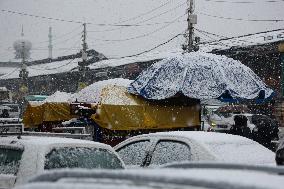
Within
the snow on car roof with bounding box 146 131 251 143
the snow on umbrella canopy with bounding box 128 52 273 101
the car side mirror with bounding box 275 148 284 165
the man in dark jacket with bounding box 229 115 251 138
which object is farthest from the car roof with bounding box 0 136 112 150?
the man in dark jacket with bounding box 229 115 251 138

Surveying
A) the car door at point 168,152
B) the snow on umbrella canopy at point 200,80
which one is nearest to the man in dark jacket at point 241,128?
the snow on umbrella canopy at point 200,80

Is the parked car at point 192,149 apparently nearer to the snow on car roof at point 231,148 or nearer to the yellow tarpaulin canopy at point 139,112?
the snow on car roof at point 231,148

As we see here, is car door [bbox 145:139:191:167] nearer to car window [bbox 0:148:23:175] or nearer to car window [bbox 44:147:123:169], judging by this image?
car window [bbox 44:147:123:169]

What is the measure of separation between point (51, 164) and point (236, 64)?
26.6ft

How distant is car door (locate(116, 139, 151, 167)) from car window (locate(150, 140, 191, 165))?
17 centimetres

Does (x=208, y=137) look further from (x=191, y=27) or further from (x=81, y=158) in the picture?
(x=191, y=27)

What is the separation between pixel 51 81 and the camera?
50812mm

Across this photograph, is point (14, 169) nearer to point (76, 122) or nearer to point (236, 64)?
point (236, 64)

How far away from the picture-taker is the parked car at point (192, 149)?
18.0ft

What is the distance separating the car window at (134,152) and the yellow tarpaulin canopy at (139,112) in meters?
4.17

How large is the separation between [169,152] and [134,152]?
675 millimetres

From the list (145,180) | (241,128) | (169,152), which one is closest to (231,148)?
(169,152)

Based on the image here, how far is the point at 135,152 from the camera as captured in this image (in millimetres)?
6203

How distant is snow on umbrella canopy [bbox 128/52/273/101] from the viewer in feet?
35.3
